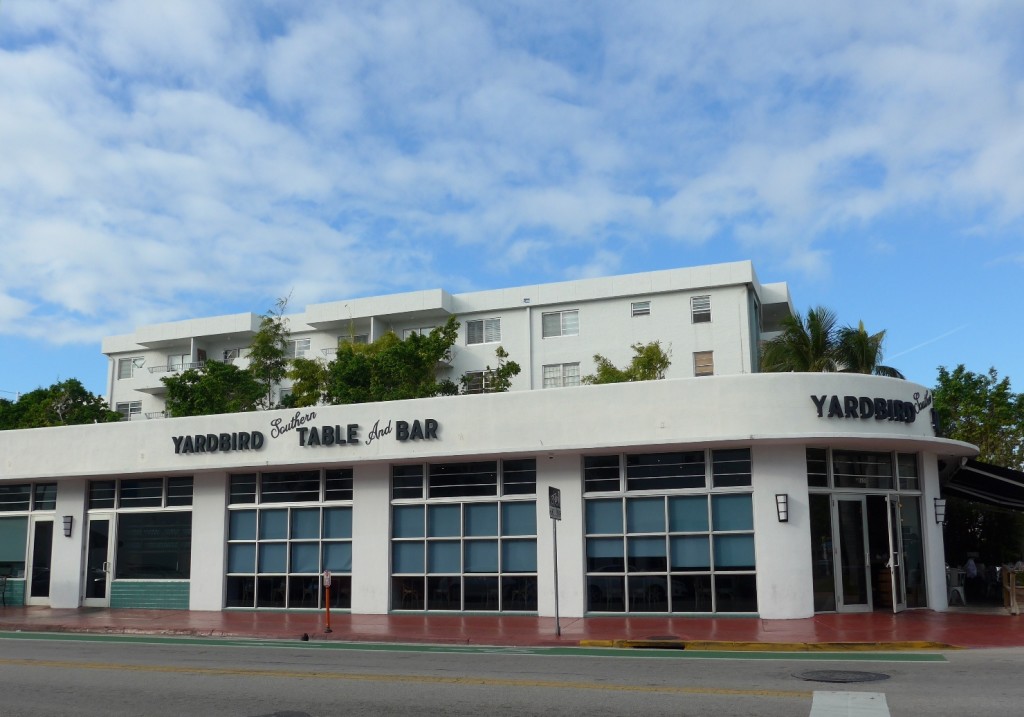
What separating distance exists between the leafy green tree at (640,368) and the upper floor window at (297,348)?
17.4 metres

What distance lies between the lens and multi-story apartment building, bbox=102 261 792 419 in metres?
42.8

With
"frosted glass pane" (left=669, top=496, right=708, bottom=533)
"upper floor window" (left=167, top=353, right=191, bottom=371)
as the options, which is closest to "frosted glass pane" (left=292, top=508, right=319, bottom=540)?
"frosted glass pane" (left=669, top=496, right=708, bottom=533)

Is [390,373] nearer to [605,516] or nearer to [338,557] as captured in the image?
[338,557]

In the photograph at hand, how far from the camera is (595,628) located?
62.9 feet

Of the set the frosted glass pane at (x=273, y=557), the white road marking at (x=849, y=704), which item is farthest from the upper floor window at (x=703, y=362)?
the white road marking at (x=849, y=704)

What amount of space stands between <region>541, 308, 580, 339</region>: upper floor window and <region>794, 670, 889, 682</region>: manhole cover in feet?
107

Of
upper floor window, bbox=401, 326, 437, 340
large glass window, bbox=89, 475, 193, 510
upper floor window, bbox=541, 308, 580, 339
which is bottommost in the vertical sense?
large glass window, bbox=89, 475, 193, 510

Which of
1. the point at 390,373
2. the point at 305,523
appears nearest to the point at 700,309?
the point at 390,373

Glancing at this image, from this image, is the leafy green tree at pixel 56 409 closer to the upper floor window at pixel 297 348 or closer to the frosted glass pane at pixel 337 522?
the upper floor window at pixel 297 348

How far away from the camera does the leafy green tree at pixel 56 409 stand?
49000 millimetres

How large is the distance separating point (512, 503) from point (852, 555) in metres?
7.41

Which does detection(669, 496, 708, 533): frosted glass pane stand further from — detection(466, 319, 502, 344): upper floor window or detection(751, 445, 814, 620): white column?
detection(466, 319, 502, 344): upper floor window

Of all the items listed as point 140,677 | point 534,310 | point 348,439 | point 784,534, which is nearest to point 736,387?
point 784,534

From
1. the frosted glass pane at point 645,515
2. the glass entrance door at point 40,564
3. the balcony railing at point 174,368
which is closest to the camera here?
the frosted glass pane at point 645,515
